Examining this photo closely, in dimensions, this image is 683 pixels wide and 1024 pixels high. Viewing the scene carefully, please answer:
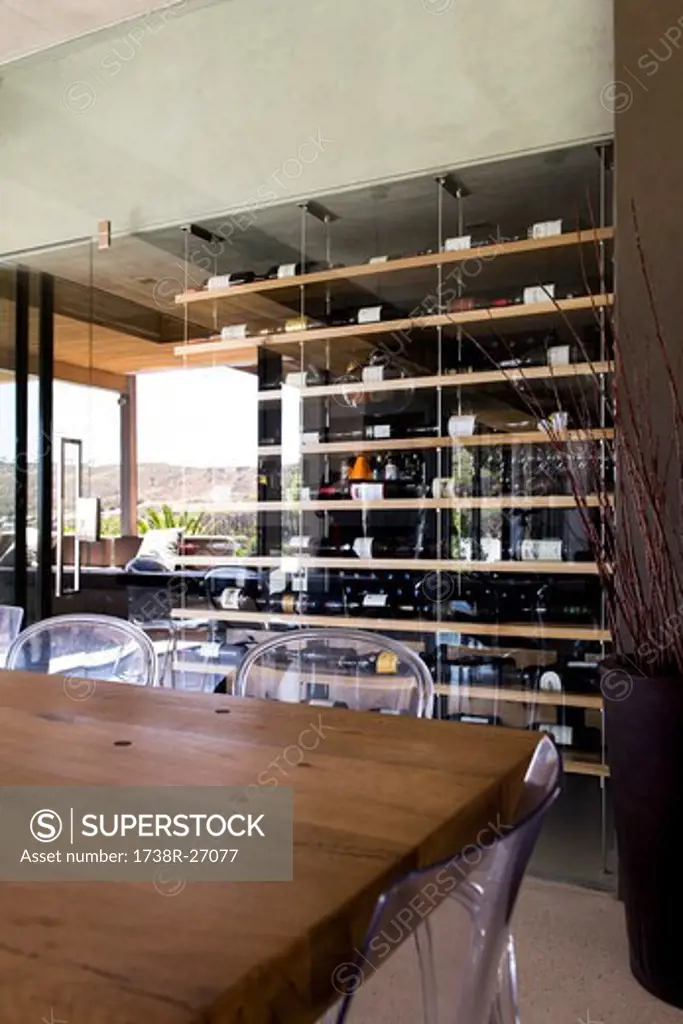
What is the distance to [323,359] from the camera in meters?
3.72

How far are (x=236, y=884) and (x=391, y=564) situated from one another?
2567 millimetres

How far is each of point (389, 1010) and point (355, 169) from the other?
310 cm

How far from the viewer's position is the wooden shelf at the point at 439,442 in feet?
9.82

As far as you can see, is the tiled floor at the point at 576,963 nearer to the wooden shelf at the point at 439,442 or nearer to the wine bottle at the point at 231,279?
the wooden shelf at the point at 439,442

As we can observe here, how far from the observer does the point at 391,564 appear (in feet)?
11.4

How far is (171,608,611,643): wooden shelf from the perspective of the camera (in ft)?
10.1

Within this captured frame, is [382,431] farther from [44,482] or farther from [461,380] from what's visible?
[44,482]

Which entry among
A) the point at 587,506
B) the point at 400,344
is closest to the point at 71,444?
the point at 400,344

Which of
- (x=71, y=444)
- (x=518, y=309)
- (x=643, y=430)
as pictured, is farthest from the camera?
(x=71, y=444)

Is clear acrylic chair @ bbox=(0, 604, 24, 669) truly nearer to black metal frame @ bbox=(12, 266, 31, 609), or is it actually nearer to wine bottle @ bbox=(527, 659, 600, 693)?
black metal frame @ bbox=(12, 266, 31, 609)

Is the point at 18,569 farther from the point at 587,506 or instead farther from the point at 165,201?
the point at 587,506

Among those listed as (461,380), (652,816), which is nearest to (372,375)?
(461,380)

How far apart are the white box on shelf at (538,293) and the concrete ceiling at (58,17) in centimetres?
212

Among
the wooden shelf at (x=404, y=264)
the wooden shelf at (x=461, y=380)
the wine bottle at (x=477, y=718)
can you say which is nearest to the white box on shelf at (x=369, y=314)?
the wooden shelf at (x=404, y=264)
